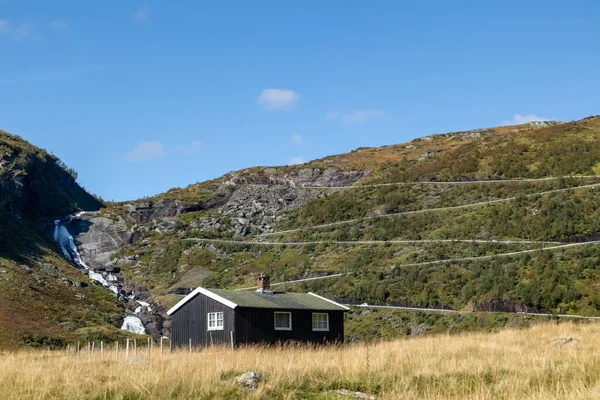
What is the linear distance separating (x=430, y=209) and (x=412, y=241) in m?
10.6

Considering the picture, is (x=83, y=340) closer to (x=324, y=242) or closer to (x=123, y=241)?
(x=324, y=242)

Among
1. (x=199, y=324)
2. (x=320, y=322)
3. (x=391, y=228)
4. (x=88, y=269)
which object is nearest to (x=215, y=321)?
(x=199, y=324)

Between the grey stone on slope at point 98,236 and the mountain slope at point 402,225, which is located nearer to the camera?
the mountain slope at point 402,225

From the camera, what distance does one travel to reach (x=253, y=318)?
33406 mm

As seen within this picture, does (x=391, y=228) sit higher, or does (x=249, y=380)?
(x=391, y=228)

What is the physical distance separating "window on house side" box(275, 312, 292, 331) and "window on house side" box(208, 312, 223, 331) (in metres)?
3.00

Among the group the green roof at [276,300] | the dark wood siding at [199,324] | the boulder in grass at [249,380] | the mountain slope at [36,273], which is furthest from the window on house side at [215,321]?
the mountain slope at [36,273]

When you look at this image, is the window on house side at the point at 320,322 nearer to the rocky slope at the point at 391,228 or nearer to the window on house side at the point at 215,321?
the window on house side at the point at 215,321

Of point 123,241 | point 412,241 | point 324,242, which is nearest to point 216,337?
point 412,241

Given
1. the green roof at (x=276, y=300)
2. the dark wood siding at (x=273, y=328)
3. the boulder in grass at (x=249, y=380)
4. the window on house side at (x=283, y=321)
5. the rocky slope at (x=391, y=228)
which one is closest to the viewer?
the boulder in grass at (x=249, y=380)

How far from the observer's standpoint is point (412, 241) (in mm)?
64750

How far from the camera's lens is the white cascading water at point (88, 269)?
2414 inches

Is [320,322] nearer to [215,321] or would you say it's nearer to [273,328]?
[273,328]

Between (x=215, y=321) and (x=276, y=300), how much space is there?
3.61 metres
